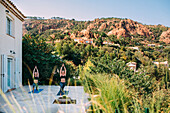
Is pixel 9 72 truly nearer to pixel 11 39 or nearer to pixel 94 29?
pixel 11 39

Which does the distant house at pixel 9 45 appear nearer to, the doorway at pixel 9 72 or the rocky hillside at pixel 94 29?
the doorway at pixel 9 72

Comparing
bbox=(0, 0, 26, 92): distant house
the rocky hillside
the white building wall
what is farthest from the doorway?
the rocky hillside

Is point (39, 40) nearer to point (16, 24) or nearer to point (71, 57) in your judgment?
point (16, 24)

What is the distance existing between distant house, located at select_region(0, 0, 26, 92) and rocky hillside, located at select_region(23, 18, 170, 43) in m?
52.3

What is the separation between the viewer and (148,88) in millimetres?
4113

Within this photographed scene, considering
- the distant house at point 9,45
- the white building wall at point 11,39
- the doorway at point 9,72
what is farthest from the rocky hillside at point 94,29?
the doorway at point 9,72

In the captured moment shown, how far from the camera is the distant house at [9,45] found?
7199mm

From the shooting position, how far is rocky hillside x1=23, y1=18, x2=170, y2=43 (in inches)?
2573

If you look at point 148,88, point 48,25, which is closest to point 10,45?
point 148,88

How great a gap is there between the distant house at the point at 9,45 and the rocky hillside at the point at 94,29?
172 ft

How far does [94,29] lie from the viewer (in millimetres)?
79125

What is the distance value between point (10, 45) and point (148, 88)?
23.4 feet

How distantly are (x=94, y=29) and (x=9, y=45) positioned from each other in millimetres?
72880

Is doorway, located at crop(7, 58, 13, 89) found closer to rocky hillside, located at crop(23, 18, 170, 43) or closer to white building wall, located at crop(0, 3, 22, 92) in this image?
white building wall, located at crop(0, 3, 22, 92)
